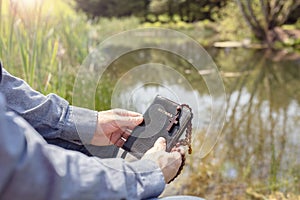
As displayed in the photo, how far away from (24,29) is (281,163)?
1.64 meters

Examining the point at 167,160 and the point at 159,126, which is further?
the point at 159,126

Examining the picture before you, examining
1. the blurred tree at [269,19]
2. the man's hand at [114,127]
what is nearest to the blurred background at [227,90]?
the man's hand at [114,127]

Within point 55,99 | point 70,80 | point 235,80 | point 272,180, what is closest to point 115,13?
point 235,80

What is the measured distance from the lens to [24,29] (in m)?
2.83

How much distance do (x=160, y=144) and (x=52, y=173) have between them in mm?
291

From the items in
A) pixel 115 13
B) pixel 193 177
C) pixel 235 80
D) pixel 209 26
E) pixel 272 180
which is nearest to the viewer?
pixel 272 180

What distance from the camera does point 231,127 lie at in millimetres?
3689

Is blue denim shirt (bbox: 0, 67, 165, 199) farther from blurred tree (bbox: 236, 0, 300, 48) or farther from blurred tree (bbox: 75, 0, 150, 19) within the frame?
blurred tree (bbox: 75, 0, 150, 19)

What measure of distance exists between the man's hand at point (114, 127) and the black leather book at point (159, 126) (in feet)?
0.08

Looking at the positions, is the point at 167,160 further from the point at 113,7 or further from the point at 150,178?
the point at 113,7

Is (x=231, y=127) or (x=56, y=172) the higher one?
(x=56, y=172)

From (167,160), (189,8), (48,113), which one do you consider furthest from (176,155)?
(189,8)

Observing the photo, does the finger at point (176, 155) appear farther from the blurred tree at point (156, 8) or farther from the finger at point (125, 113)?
the blurred tree at point (156, 8)

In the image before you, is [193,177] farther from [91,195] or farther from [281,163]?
[91,195]
